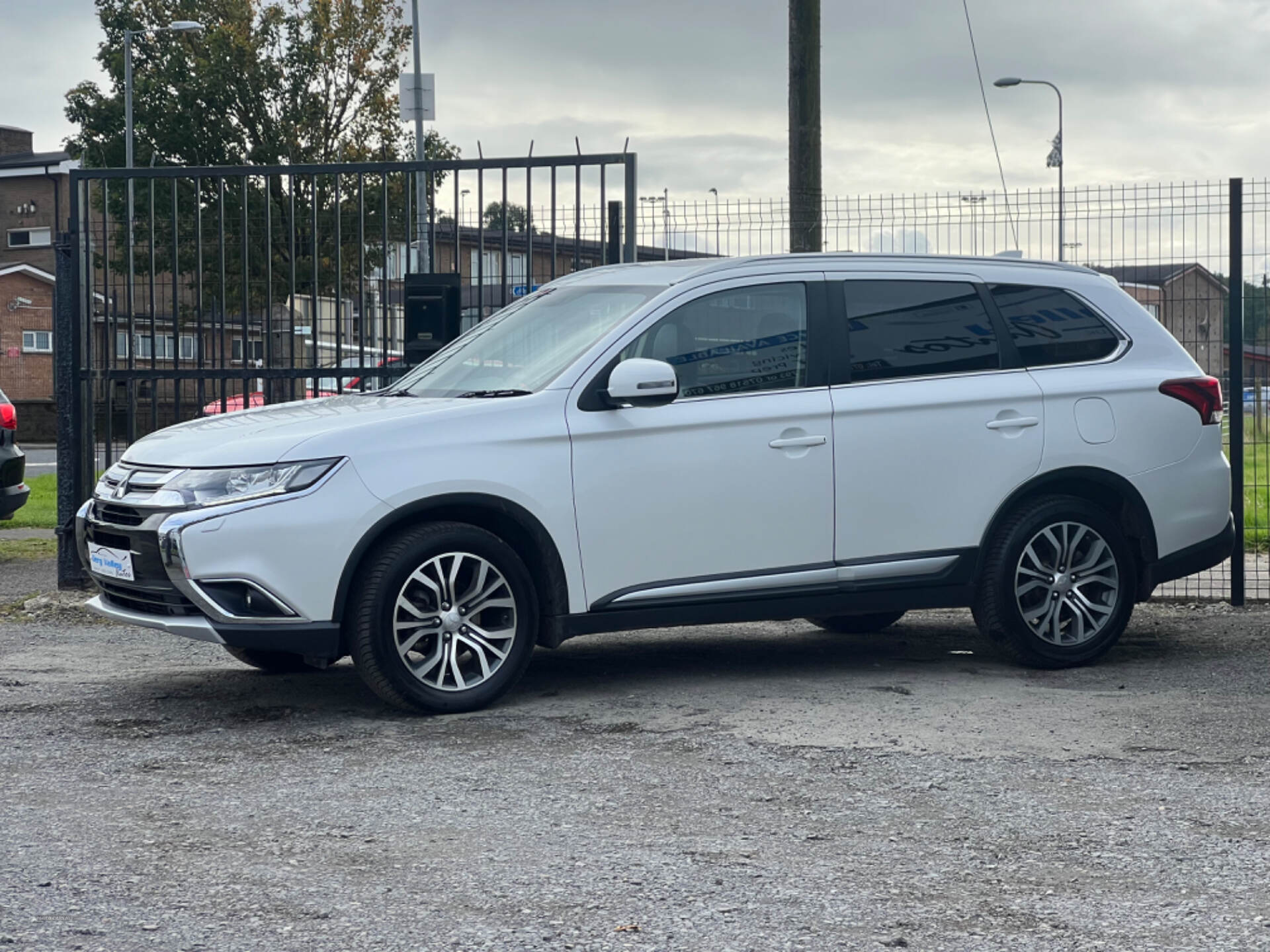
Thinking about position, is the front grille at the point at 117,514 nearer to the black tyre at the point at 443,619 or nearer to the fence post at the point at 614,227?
the black tyre at the point at 443,619

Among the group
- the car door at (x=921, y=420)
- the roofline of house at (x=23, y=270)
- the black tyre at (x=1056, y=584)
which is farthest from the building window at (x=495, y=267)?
the roofline of house at (x=23, y=270)

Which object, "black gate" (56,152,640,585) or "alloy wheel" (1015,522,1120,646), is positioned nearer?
"alloy wheel" (1015,522,1120,646)

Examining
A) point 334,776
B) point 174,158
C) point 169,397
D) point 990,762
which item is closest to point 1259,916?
point 990,762

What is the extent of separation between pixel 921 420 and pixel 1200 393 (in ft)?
5.20

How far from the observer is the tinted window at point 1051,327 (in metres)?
7.46

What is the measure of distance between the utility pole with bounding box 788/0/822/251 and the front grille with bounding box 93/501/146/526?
17.8ft

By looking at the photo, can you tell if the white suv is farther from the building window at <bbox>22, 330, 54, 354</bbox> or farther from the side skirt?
the building window at <bbox>22, 330, 54, 354</bbox>

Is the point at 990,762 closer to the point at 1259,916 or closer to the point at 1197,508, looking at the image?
the point at 1259,916

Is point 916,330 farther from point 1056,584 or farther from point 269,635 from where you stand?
point 269,635

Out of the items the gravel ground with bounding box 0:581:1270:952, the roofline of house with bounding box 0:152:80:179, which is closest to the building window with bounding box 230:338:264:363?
the gravel ground with bounding box 0:581:1270:952

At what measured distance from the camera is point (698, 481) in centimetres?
662

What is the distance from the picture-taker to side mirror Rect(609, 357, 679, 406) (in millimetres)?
6391

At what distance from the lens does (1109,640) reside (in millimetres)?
7473

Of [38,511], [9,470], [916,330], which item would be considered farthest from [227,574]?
[38,511]
